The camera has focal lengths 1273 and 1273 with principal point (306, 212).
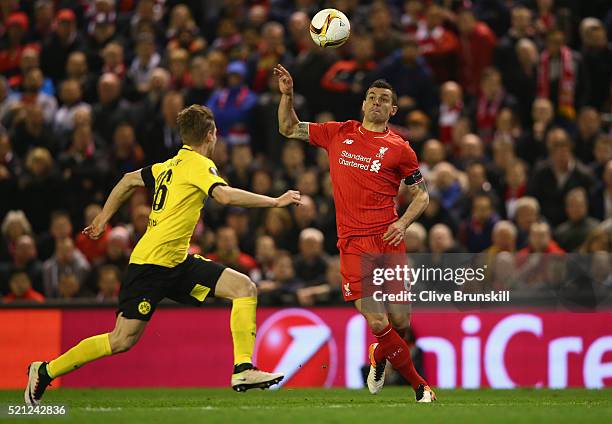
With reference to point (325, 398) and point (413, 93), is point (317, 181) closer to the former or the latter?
point (413, 93)

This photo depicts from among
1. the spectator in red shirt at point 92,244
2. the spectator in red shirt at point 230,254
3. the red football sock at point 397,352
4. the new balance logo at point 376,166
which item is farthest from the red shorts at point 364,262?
the spectator in red shirt at point 92,244

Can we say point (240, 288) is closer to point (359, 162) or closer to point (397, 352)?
point (397, 352)

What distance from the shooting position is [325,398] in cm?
1211

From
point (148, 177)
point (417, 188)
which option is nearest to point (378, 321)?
point (417, 188)

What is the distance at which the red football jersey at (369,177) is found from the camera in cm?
1112

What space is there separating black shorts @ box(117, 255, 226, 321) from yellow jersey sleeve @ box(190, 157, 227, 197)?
2.15 ft

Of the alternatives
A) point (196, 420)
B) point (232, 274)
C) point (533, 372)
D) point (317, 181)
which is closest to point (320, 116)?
point (317, 181)

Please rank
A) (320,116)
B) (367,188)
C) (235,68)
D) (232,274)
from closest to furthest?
(232,274), (367,188), (320,116), (235,68)

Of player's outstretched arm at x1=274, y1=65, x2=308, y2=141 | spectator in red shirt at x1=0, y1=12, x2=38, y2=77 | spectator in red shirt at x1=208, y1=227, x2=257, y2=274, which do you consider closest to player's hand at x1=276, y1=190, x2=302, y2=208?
player's outstretched arm at x1=274, y1=65, x2=308, y2=141

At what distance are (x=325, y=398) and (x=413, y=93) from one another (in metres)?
6.90

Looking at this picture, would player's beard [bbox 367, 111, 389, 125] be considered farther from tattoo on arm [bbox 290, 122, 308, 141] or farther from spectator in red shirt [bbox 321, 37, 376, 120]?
spectator in red shirt [bbox 321, 37, 376, 120]

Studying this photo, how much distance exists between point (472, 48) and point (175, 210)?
362 inches

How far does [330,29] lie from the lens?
465 inches

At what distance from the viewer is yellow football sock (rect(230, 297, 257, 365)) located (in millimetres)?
10141
